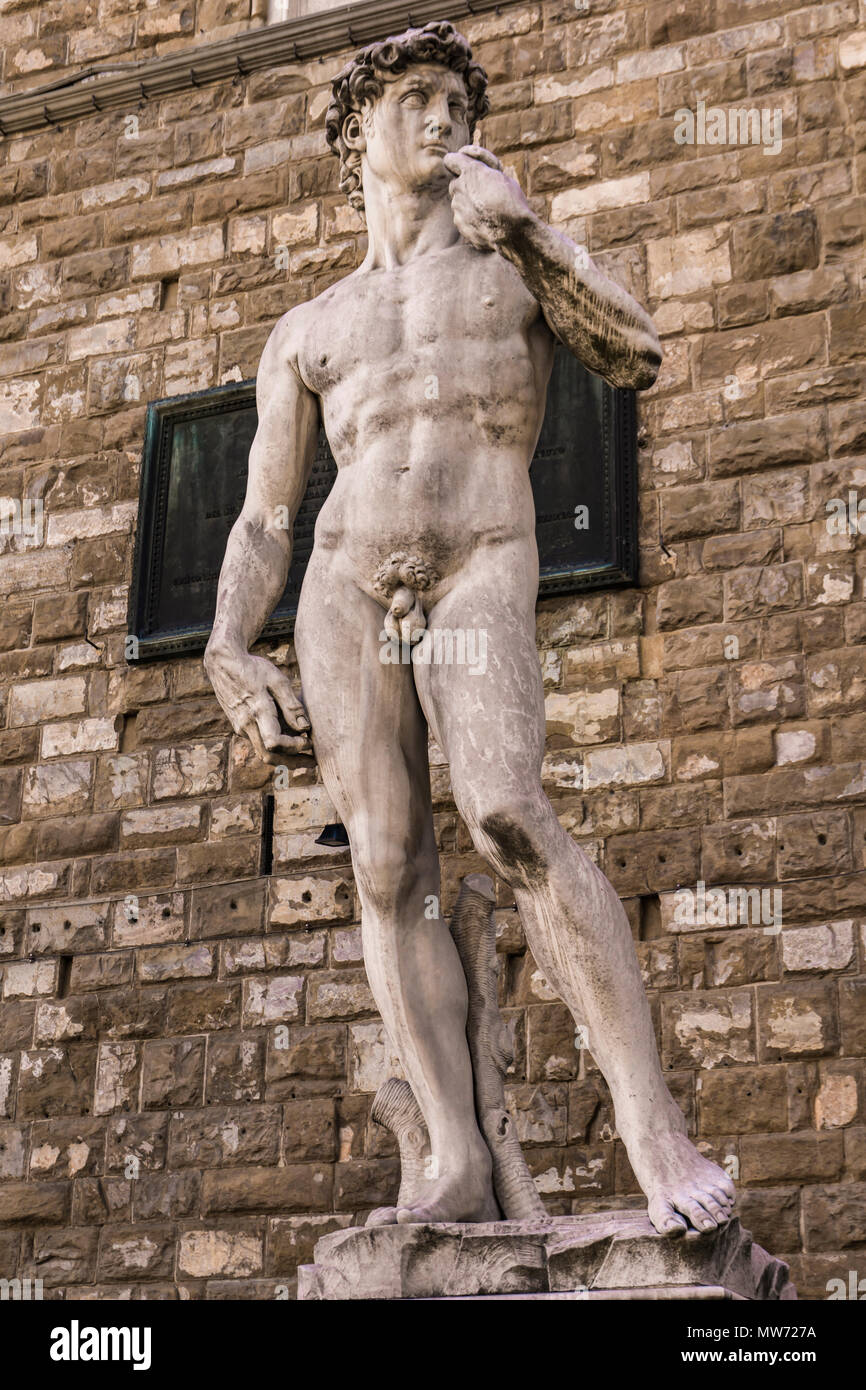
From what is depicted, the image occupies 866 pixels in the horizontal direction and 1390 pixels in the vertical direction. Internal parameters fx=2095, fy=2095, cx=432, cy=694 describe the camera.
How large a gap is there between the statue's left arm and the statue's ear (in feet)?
1.64

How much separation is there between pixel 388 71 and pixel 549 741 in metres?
2.98

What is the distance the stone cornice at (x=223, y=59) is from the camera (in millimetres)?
8633

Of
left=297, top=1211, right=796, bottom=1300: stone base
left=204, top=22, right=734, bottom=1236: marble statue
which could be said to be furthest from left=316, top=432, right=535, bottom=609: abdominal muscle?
left=297, top=1211, right=796, bottom=1300: stone base

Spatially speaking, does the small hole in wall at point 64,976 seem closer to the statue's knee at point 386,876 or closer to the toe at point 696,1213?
the statue's knee at point 386,876

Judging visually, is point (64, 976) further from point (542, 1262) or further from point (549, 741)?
point (542, 1262)

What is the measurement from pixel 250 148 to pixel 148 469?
1.48m

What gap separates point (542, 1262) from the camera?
13.2 ft

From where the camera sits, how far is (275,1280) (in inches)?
280

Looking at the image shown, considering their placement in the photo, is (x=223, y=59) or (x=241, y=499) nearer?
(x=241, y=499)

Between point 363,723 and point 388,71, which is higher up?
point 388,71

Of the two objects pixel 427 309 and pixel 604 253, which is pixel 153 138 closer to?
pixel 604 253

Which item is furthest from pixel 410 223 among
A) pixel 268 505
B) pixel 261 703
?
pixel 261 703

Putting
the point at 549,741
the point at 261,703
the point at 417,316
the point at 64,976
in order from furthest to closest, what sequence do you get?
the point at 64,976 → the point at 549,741 → the point at 417,316 → the point at 261,703

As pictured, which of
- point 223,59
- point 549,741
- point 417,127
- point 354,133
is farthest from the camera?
point 223,59
